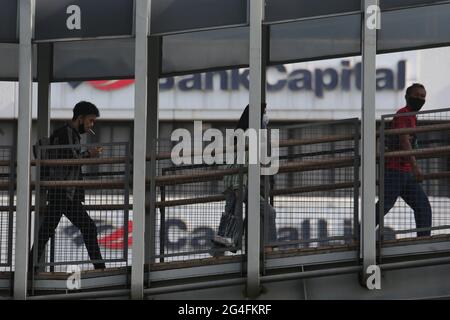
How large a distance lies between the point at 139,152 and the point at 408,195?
2.17 metres

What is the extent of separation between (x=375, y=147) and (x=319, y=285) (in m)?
1.16

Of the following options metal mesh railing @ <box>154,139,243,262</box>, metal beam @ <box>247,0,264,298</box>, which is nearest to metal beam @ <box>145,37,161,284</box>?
metal mesh railing @ <box>154,139,243,262</box>

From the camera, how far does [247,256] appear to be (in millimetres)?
9102

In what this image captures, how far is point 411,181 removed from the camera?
918 cm

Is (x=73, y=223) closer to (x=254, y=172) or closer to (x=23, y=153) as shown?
(x=23, y=153)

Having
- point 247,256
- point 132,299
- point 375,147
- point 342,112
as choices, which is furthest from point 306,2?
point 342,112

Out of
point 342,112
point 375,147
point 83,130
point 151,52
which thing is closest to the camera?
point 375,147

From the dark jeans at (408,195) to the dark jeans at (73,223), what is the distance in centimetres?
232

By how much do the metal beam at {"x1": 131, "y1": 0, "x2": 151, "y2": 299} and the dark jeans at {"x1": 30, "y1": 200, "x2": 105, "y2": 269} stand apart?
0.41 meters

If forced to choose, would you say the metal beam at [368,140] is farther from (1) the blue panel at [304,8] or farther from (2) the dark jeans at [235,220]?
(2) the dark jeans at [235,220]

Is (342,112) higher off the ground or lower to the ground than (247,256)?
higher

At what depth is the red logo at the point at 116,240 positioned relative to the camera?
9.31 metres

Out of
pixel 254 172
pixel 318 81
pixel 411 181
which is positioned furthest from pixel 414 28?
pixel 318 81

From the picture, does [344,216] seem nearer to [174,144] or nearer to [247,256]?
[247,256]
